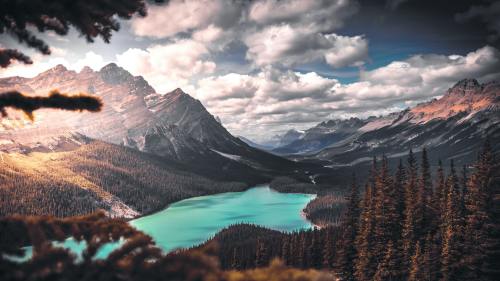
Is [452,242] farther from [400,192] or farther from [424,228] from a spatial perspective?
[400,192]

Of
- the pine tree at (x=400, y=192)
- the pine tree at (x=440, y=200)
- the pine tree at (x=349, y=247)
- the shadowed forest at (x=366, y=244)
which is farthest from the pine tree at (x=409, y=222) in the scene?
the pine tree at (x=349, y=247)

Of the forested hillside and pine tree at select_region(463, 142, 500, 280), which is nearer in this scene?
pine tree at select_region(463, 142, 500, 280)

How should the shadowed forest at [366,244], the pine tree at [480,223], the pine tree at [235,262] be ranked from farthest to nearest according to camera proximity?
the pine tree at [235,262] < the pine tree at [480,223] < the shadowed forest at [366,244]

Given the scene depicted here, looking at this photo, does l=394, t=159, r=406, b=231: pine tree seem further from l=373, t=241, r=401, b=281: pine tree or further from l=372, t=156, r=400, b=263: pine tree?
l=373, t=241, r=401, b=281: pine tree

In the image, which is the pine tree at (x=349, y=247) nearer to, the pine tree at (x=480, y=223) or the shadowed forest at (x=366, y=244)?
the shadowed forest at (x=366, y=244)

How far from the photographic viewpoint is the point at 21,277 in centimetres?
714

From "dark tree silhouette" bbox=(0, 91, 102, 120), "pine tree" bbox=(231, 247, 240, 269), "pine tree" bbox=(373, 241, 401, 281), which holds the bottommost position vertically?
"pine tree" bbox=(231, 247, 240, 269)

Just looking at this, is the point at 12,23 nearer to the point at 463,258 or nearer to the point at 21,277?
the point at 21,277

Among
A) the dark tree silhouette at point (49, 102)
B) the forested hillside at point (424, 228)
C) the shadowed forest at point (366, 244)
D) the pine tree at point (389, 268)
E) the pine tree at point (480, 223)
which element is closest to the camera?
the shadowed forest at point (366, 244)

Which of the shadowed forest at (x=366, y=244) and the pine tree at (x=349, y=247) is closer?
the shadowed forest at (x=366, y=244)

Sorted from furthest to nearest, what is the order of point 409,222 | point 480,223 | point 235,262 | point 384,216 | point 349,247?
point 235,262, point 349,247, point 384,216, point 409,222, point 480,223

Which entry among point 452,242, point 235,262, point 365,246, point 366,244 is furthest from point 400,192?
point 235,262

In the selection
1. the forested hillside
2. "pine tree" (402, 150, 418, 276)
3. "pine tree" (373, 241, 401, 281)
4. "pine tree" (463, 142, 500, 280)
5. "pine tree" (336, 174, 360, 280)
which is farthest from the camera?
"pine tree" (336, 174, 360, 280)

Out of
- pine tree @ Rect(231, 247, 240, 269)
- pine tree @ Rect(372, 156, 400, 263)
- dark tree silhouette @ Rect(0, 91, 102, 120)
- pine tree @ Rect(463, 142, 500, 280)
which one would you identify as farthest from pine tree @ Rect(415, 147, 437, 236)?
dark tree silhouette @ Rect(0, 91, 102, 120)
